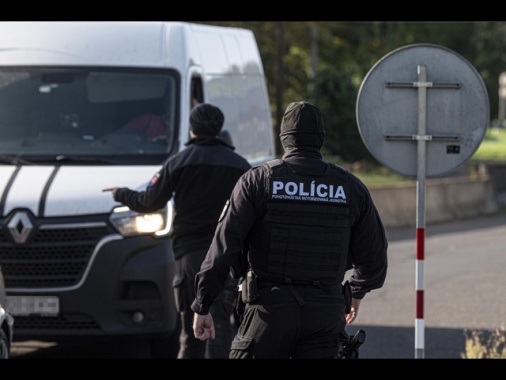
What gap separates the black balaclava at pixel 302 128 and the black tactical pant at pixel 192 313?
2425 mm

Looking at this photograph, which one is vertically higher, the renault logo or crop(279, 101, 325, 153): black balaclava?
crop(279, 101, 325, 153): black balaclava

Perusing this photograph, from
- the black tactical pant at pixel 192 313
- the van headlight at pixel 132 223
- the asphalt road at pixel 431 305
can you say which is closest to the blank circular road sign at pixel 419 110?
the asphalt road at pixel 431 305

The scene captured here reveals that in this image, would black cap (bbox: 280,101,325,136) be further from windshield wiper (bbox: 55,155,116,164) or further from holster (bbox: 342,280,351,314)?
windshield wiper (bbox: 55,155,116,164)

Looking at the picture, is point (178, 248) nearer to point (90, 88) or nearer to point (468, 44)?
point (90, 88)

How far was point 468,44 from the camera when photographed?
285 ft

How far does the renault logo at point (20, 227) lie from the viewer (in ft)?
29.7

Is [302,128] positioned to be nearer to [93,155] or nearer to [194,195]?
[194,195]

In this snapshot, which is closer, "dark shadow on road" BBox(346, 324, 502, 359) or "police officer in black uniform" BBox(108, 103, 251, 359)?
"police officer in black uniform" BBox(108, 103, 251, 359)

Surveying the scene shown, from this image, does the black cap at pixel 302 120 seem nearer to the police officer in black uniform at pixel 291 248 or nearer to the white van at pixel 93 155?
the police officer in black uniform at pixel 291 248

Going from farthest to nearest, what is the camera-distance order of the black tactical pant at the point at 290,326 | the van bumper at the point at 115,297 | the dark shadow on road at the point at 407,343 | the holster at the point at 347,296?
1. the dark shadow on road at the point at 407,343
2. the van bumper at the point at 115,297
3. the holster at the point at 347,296
4. the black tactical pant at the point at 290,326

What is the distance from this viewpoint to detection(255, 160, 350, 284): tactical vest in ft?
18.3

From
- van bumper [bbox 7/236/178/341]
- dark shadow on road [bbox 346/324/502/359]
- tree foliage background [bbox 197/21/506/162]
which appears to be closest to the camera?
van bumper [bbox 7/236/178/341]

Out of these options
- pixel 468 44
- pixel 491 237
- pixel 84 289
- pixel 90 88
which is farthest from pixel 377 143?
pixel 468 44

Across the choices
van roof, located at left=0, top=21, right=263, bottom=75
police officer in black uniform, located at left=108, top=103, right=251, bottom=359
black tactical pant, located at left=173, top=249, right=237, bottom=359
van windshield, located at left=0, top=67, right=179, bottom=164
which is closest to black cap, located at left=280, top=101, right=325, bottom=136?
police officer in black uniform, located at left=108, top=103, right=251, bottom=359
